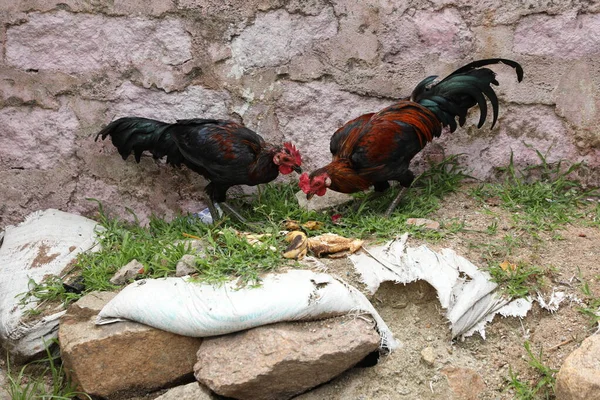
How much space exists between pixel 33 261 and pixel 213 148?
4.23 ft

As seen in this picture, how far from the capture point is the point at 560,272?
11.6ft

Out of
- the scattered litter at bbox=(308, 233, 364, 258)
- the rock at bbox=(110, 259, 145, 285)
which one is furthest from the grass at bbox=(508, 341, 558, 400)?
the rock at bbox=(110, 259, 145, 285)

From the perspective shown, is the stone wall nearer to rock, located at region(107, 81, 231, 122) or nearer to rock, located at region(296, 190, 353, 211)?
rock, located at region(107, 81, 231, 122)

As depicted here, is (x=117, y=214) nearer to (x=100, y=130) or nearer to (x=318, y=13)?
(x=100, y=130)

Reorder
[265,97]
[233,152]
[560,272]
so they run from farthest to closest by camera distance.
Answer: [265,97], [233,152], [560,272]

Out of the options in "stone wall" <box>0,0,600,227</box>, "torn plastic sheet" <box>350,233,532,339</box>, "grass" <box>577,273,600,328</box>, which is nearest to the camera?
"grass" <box>577,273,600,328</box>

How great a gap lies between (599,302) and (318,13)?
238cm

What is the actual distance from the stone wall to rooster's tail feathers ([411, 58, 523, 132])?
21 centimetres

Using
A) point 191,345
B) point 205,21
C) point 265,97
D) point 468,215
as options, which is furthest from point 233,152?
point 468,215

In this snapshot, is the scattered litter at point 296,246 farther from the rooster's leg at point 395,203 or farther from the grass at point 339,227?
the rooster's leg at point 395,203

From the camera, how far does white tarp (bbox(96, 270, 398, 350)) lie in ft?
10.3

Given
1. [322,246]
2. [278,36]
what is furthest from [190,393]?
[278,36]

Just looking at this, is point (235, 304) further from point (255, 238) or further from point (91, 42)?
point (91, 42)

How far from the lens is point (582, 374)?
279cm
